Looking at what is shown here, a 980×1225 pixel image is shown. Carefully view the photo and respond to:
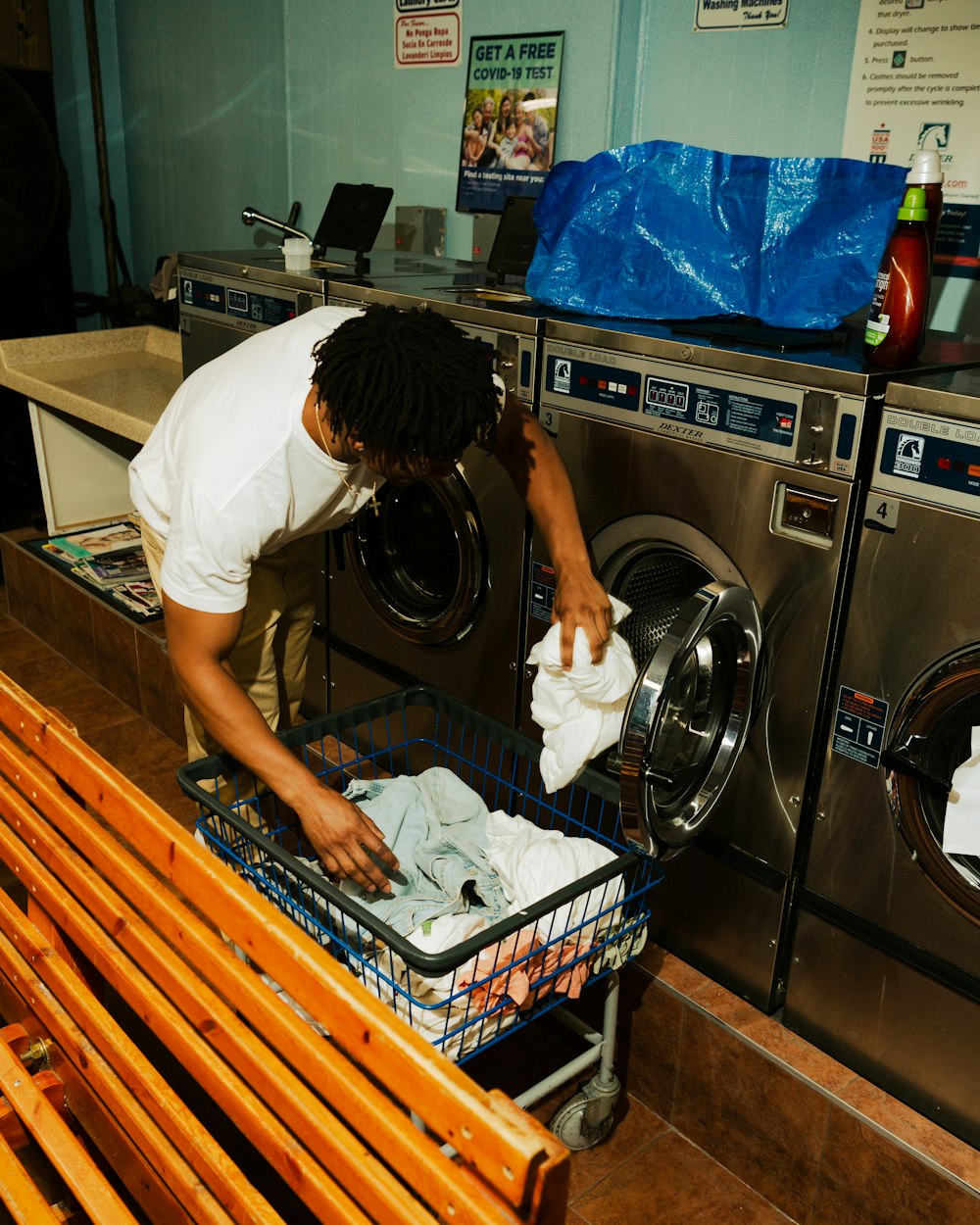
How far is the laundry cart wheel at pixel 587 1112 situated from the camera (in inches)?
89.4

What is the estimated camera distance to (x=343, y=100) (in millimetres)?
3990

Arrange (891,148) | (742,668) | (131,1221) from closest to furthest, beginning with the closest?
(131,1221) < (742,668) < (891,148)

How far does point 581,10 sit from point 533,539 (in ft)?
5.05

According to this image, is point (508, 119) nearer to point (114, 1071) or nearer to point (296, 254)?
point (296, 254)

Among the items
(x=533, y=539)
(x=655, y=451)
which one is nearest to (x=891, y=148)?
(x=655, y=451)

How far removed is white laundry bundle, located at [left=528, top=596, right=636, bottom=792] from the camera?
205 centimetres

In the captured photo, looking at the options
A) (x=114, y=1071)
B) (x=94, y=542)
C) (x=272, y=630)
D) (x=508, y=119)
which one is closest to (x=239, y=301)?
(x=508, y=119)

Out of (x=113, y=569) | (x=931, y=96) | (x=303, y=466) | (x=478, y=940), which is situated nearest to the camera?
(x=478, y=940)

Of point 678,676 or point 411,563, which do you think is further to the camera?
point 411,563

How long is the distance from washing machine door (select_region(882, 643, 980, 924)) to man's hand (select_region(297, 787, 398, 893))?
3.06ft

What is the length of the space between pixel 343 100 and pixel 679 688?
282cm

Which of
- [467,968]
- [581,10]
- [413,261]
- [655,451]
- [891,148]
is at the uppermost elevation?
[581,10]

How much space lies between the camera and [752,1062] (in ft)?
7.47

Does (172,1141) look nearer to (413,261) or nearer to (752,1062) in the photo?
(752,1062)
